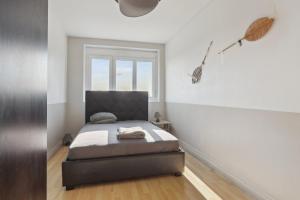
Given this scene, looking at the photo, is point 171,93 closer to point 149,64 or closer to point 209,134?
point 149,64

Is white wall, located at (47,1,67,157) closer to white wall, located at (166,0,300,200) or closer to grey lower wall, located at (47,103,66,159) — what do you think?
grey lower wall, located at (47,103,66,159)

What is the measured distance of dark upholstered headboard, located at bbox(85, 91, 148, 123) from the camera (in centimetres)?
410

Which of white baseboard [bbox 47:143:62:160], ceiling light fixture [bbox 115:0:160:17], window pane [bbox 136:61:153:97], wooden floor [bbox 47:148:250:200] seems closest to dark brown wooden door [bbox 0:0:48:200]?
ceiling light fixture [bbox 115:0:160:17]

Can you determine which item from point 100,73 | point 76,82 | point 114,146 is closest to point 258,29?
point 114,146

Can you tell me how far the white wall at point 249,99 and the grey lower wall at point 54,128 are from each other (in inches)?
97.4

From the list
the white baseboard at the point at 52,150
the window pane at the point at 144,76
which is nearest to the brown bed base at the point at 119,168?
the white baseboard at the point at 52,150

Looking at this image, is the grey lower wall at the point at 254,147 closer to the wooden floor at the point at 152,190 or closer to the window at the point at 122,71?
the wooden floor at the point at 152,190

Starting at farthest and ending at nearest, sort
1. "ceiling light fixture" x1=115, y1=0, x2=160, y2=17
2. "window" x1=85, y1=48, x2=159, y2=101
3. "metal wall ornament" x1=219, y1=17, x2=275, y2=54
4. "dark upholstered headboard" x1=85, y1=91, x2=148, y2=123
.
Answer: "window" x1=85, y1=48, x2=159, y2=101
"dark upholstered headboard" x1=85, y1=91, x2=148, y2=123
"metal wall ornament" x1=219, y1=17, x2=275, y2=54
"ceiling light fixture" x1=115, y1=0, x2=160, y2=17

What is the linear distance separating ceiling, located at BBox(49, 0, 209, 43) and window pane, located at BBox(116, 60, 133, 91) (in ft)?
2.19

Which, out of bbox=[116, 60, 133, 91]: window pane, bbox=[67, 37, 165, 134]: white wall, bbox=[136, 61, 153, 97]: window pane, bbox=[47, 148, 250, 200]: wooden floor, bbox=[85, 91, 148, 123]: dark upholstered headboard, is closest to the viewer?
bbox=[47, 148, 250, 200]: wooden floor

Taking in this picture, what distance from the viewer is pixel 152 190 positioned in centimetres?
204

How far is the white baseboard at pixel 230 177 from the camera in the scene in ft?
6.05

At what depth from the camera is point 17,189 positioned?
55 cm

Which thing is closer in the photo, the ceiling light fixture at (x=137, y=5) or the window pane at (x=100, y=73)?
the ceiling light fixture at (x=137, y=5)
